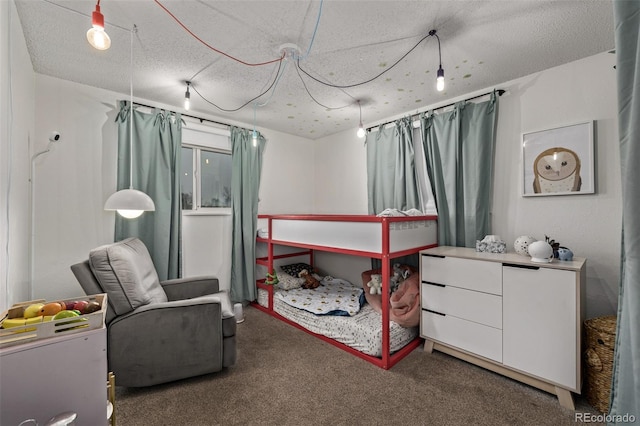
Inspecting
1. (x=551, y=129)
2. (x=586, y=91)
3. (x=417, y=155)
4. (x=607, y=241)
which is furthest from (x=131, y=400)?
(x=586, y=91)

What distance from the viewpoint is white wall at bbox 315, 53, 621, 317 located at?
6.55 ft

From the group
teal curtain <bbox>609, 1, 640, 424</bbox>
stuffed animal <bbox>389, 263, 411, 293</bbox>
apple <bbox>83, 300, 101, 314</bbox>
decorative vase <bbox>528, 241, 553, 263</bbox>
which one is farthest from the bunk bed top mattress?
apple <bbox>83, 300, 101, 314</bbox>

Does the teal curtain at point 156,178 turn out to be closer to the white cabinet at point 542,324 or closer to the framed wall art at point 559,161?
the white cabinet at point 542,324

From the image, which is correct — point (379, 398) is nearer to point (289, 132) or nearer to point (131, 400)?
point (131, 400)

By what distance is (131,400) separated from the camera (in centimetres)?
177

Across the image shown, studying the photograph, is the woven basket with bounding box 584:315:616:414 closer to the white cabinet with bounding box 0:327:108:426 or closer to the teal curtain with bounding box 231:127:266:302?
the white cabinet with bounding box 0:327:108:426

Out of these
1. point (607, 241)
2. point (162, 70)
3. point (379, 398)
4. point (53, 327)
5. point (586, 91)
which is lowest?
point (379, 398)

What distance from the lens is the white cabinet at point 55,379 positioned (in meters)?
1.04

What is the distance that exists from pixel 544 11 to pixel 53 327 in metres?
3.01

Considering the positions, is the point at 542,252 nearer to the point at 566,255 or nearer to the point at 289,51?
the point at 566,255

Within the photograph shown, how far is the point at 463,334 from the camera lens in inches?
85.1

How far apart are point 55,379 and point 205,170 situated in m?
2.60

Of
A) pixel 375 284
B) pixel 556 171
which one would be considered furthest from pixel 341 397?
pixel 556 171

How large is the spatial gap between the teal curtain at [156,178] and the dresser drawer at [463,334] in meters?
2.55
